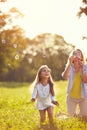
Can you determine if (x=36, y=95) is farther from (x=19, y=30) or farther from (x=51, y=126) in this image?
(x=19, y=30)

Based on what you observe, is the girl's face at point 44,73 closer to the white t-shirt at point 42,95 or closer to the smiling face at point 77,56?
the white t-shirt at point 42,95

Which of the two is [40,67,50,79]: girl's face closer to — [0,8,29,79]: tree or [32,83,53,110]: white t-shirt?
[32,83,53,110]: white t-shirt

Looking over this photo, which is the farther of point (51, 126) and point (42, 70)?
point (42, 70)

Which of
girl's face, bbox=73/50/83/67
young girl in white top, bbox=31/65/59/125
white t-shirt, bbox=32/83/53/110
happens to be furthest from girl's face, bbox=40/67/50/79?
girl's face, bbox=73/50/83/67

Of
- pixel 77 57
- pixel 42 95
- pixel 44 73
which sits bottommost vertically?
pixel 42 95

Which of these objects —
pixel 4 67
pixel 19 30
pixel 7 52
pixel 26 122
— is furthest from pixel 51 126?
pixel 4 67

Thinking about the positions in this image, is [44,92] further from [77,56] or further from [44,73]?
[77,56]

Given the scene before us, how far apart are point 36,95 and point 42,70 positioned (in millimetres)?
502

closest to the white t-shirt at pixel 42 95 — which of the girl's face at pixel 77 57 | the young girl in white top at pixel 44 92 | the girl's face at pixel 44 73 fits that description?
the young girl in white top at pixel 44 92

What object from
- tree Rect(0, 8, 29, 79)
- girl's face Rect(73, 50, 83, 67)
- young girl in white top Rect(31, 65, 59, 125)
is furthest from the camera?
tree Rect(0, 8, 29, 79)

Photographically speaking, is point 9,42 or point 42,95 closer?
point 42,95

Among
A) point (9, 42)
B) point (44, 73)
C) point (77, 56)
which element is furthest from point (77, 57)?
point (9, 42)

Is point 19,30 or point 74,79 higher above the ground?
point 19,30

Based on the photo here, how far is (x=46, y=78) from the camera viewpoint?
8.55m
